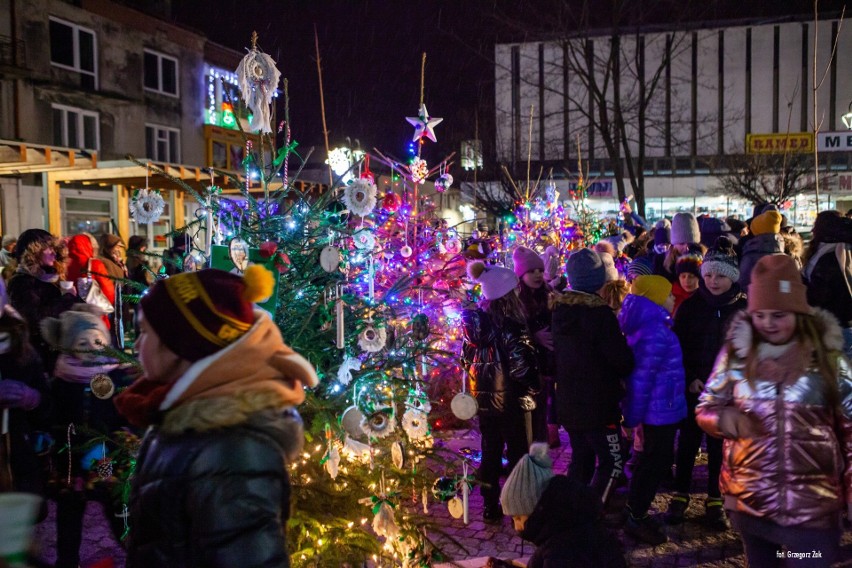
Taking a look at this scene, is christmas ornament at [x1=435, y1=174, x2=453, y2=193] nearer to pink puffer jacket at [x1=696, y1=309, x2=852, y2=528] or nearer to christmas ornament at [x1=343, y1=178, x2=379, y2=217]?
christmas ornament at [x1=343, y1=178, x2=379, y2=217]

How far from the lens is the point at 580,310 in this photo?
474 centimetres

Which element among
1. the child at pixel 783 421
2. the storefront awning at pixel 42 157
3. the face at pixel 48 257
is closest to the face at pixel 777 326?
the child at pixel 783 421

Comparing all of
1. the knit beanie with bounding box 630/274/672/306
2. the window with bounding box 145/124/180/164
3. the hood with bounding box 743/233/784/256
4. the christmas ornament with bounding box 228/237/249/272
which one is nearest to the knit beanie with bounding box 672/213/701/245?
the hood with bounding box 743/233/784/256

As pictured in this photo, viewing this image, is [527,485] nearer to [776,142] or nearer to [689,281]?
[689,281]

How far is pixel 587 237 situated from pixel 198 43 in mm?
26723

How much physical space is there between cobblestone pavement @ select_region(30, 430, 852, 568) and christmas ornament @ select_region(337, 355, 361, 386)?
1.23 m

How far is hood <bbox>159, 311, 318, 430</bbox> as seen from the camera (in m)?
1.82

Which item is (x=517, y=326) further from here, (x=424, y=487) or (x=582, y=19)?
(x=582, y=19)

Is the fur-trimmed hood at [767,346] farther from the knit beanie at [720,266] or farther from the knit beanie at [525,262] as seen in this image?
the knit beanie at [525,262]

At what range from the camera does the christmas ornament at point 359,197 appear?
3.83 m

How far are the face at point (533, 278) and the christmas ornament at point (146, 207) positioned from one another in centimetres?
356

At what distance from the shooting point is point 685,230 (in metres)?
8.14

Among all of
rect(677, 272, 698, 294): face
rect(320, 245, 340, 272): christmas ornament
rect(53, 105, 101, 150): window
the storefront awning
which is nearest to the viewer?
rect(320, 245, 340, 272): christmas ornament

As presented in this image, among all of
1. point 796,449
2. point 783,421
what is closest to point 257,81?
point 783,421
